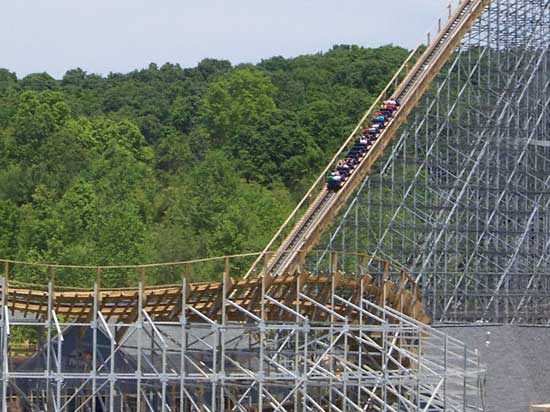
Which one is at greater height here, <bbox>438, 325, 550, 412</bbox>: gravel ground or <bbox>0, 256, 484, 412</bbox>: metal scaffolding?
<bbox>0, 256, 484, 412</bbox>: metal scaffolding

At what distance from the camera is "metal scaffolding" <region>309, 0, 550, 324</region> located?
61344 mm

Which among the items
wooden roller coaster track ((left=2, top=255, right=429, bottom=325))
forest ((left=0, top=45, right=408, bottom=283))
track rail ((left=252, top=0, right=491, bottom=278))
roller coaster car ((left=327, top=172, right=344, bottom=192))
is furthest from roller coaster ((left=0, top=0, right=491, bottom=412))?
forest ((left=0, top=45, right=408, bottom=283))

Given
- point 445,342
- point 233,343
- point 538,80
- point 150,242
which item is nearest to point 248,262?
point 150,242

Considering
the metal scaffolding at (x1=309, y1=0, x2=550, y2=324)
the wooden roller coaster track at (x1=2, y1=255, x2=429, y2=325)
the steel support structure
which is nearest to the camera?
the steel support structure

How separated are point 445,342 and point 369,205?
1466 cm

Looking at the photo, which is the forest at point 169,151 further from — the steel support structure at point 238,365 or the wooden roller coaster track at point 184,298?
the wooden roller coaster track at point 184,298

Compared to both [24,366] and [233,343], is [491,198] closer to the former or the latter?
[233,343]

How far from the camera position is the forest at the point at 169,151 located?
74.4 metres

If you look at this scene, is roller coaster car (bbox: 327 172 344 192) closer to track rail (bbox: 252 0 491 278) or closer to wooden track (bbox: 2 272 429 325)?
track rail (bbox: 252 0 491 278)

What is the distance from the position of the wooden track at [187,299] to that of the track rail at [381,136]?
283 inches

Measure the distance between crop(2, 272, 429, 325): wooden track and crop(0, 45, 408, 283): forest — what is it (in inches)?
825

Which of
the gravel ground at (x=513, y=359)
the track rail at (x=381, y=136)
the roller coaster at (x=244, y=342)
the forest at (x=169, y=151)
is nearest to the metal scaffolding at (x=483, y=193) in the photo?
the track rail at (x=381, y=136)

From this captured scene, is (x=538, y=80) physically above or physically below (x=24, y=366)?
above

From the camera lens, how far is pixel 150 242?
7525 centimetres
